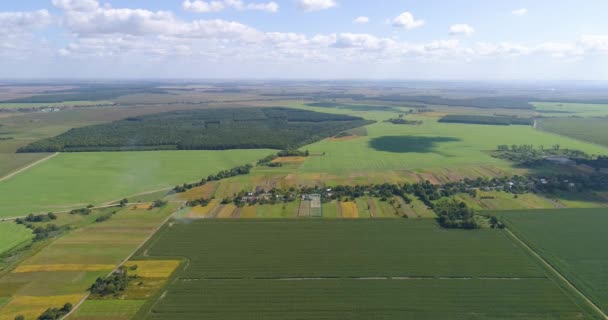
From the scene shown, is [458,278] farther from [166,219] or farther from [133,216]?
[133,216]

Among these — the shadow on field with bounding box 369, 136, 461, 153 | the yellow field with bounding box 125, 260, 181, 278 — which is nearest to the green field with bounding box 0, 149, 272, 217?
the yellow field with bounding box 125, 260, 181, 278

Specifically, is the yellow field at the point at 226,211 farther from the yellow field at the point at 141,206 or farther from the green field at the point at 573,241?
the green field at the point at 573,241

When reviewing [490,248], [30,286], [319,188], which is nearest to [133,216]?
[30,286]

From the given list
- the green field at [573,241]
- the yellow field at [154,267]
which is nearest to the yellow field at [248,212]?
the yellow field at [154,267]

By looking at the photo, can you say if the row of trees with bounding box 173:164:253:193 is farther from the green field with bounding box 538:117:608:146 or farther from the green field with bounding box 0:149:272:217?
the green field with bounding box 538:117:608:146

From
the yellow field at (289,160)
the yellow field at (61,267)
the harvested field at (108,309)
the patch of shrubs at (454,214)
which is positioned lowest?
the harvested field at (108,309)

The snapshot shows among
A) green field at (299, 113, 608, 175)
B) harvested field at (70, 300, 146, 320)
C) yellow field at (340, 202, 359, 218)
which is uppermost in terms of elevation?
green field at (299, 113, 608, 175)
